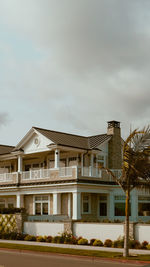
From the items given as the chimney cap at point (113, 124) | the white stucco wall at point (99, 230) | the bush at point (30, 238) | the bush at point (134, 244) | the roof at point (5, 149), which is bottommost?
the bush at point (30, 238)

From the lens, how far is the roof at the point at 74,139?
34963 mm

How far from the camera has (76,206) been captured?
102ft

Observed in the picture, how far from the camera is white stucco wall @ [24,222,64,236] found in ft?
84.9

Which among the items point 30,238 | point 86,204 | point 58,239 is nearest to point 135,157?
point 58,239

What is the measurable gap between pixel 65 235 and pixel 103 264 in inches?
370

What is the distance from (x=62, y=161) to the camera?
36875 mm

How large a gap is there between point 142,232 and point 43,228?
25.1 ft

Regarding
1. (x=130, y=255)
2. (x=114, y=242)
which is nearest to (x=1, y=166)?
(x=114, y=242)

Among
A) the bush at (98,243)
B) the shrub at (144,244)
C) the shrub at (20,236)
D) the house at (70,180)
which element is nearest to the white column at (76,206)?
the house at (70,180)

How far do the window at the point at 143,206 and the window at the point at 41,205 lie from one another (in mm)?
7768

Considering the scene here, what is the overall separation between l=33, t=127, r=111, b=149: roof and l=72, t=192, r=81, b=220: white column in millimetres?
4765

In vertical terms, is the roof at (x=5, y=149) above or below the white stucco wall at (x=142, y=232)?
above

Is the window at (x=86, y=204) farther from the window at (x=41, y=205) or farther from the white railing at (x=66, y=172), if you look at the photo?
the window at (x=41, y=205)

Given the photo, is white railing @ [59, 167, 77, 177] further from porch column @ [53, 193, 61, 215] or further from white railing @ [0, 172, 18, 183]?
white railing @ [0, 172, 18, 183]
